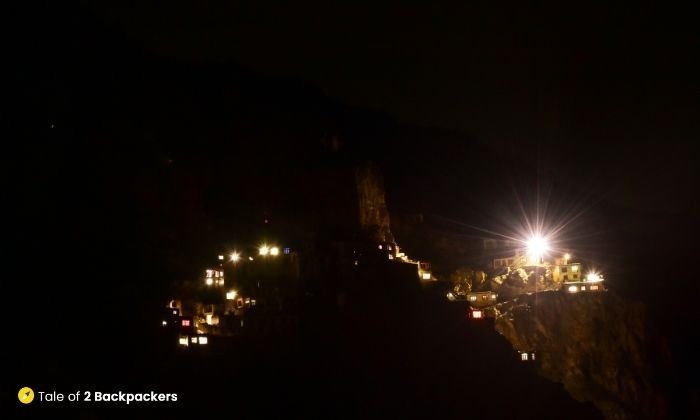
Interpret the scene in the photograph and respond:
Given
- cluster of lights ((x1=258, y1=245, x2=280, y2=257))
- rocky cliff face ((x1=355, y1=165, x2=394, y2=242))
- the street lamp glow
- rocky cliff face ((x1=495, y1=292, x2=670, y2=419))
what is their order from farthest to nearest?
the street lamp glow → rocky cliff face ((x1=355, y1=165, x2=394, y2=242)) → rocky cliff face ((x1=495, y1=292, x2=670, y2=419)) → cluster of lights ((x1=258, y1=245, x2=280, y2=257))

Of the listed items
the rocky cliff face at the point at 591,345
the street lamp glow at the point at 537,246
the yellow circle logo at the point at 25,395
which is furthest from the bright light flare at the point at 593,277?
the yellow circle logo at the point at 25,395

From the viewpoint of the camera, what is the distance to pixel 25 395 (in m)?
17.7

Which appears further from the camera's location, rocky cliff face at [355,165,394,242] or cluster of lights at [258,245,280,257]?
rocky cliff face at [355,165,394,242]

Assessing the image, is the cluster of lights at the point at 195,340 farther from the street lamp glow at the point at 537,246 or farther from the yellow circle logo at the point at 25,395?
the street lamp glow at the point at 537,246

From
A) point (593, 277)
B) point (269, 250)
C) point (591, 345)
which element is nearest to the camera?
point (269, 250)

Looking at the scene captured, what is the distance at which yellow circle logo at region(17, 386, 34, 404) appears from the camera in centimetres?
1758

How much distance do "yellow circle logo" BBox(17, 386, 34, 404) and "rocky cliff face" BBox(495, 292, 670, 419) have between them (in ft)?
97.2

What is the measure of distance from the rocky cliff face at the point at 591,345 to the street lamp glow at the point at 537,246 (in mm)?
7103

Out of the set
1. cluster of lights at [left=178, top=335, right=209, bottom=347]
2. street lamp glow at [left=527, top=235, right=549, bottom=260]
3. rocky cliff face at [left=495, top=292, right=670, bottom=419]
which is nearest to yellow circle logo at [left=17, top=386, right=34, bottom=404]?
cluster of lights at [left=178, top=335, right=209, bottom=347]

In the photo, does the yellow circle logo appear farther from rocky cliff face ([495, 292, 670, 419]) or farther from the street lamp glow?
the street lamp glow

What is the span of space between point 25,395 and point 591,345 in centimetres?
3710

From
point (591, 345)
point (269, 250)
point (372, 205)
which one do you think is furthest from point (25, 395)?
point (591, 345)

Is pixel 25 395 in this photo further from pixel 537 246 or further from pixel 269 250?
pixel 537 246

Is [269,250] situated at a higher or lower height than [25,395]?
higher
